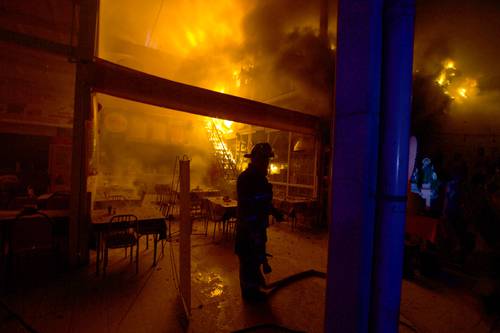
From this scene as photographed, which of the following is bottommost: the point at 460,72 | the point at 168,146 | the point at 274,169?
the point at 274,169

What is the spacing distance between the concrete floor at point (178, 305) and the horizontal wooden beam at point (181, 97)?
13.2 ft

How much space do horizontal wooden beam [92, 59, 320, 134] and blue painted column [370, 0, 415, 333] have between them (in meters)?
5.29

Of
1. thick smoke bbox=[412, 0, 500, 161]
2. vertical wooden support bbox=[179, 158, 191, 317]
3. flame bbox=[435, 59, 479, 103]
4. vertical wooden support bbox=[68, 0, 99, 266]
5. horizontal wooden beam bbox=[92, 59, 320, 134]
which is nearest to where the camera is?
vertical wooden support bbox=[179, 158, 191, 317]

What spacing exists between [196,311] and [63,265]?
10.8 ft

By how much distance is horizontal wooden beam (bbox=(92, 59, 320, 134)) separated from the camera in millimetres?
5086

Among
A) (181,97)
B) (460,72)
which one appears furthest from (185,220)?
(460,72)

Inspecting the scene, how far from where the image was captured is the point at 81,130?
15.8 ft

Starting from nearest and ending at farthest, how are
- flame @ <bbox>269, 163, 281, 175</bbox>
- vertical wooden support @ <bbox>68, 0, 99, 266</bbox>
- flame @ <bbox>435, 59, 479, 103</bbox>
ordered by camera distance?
1. vertical wooden support @ <bbox>68, 0, 99, 266</bbox>
2. flame @ <bbox>435, 59, 479, 103</bbox>
3. flame @ <bbox>269, 163, 281, 175</bbox>

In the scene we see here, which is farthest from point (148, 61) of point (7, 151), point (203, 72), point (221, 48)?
point (7, 151)

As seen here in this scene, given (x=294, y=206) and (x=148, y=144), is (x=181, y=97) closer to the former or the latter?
(x=294, y=206)

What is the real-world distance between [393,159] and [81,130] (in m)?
5.69

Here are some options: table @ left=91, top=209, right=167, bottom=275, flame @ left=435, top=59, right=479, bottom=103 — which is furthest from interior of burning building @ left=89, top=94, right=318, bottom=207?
table @ left=91, top=209, right=167, bottom=275

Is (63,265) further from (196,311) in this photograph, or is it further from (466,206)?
(466,206)

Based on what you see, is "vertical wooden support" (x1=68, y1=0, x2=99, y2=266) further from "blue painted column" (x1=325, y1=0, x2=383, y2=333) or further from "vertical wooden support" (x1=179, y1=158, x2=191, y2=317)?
"blue painted column" (x1=325, y1=0, x2=383, y2=333)
